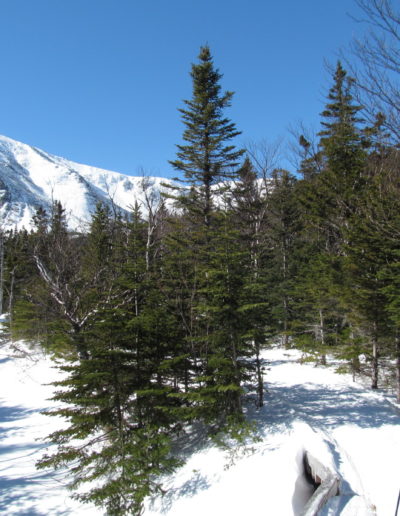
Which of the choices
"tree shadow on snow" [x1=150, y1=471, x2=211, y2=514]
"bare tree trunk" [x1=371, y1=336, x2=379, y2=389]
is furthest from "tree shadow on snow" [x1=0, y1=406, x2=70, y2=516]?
"bare tree trunk" [x1=371, y1=336, x2=379, y2=389]

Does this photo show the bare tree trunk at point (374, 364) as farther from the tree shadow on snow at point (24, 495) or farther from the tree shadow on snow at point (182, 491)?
the tree shadow on snow at point (24, 495)

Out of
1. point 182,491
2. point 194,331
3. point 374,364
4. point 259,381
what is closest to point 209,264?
point 194,331

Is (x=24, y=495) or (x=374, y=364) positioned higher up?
(x=374, y=364)

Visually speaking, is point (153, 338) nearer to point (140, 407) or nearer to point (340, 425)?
point (140, 407)

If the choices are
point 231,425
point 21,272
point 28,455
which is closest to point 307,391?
point 231,425

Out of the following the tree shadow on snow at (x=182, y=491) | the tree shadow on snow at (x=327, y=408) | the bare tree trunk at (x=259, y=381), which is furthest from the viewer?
the bare tree trunk at (x=259, y=381)

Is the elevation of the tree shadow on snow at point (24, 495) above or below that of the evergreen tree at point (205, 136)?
below

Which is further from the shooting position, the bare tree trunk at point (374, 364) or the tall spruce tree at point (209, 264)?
the bare tree trunk at point (374, 364)

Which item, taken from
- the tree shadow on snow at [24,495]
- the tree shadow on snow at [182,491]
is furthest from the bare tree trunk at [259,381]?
the tree shadow on snow at [24,495]

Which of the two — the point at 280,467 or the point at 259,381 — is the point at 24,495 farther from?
the point at 259,381

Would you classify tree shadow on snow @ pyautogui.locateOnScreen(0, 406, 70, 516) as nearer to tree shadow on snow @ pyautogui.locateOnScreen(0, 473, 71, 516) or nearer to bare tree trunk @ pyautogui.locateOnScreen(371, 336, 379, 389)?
tree shadow on snow @ pyautogui.locateOnScreen(0, 473, 71, 516)

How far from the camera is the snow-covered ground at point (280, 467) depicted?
5.52 m

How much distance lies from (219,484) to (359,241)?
8.65m

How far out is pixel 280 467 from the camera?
6.05 meters
